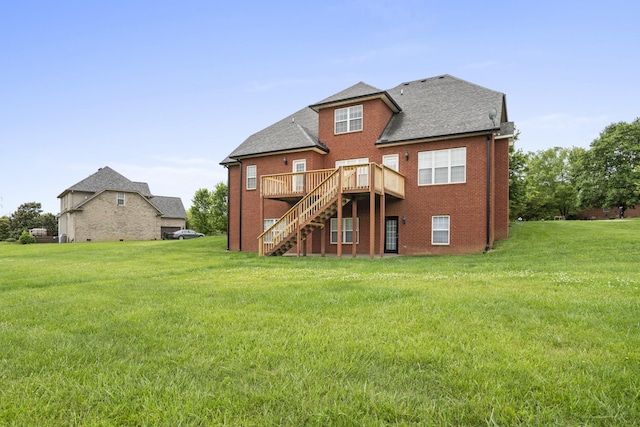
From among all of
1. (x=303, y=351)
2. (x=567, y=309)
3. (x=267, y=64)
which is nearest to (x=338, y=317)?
(x=303, y=351)

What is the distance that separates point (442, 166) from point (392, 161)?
248cm

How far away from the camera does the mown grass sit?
2457 mm

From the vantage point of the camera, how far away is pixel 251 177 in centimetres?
2158

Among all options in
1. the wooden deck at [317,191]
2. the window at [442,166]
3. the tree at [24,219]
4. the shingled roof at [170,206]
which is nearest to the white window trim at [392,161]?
the wooden deck at [317,191]

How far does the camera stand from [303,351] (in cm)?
352

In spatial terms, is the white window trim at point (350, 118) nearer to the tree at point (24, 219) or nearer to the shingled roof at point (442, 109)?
the shingled roof at point (442, 109)

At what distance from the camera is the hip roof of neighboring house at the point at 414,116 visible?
16.8 meters

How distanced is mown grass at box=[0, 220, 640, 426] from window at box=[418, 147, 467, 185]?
1022 cm

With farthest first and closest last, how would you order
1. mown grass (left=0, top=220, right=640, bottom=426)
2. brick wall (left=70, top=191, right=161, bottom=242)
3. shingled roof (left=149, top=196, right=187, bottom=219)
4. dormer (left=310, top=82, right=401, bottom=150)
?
shingled roof (left=149, top=196, right=187, bottom=219)
brick wall (left=70, top=191, right=161, bottom=242)
dormer (left=310, top=82, right=401, bottom=150)
mown grass (left=0, top=220, right=640, bottom=426)

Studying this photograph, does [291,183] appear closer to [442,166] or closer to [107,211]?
[442,166]

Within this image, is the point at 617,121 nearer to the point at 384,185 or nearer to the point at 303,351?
the point at 384,185

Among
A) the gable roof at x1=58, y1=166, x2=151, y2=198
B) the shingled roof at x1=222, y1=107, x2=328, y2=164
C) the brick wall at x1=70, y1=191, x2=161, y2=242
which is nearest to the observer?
the shingled roof at x1=222, y1=107, x2=328, y2=164

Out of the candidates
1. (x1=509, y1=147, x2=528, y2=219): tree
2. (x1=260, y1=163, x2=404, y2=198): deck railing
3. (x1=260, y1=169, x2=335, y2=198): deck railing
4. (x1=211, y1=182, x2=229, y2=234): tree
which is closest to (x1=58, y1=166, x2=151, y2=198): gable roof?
(x1=211, y1=182, x2=229, y2=234): tree

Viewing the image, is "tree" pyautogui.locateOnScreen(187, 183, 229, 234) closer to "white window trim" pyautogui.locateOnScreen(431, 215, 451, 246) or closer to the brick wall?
the brick wall
